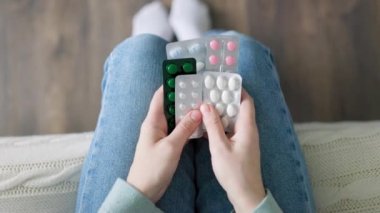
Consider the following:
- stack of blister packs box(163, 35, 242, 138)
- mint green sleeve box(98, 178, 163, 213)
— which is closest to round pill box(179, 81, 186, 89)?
stack of blister packs box(163, 35, 242, 138)

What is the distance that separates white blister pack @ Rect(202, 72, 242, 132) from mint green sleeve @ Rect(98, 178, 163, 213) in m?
0.14

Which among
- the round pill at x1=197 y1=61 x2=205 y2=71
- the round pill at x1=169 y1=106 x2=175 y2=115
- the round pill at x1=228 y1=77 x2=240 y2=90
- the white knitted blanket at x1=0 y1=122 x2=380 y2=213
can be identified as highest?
the round pill at x1=197 y1=61 x2=205 y2=71

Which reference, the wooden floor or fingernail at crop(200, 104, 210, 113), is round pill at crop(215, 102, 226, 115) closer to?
fingernail at crop(200, 104, 210, 113)

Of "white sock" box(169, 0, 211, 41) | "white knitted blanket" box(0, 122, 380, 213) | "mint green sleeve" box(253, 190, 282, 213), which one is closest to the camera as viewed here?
"mint green sleeve" box(253, 190, 282, 213)

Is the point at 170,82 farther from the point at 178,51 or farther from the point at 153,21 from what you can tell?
the point at 153,21

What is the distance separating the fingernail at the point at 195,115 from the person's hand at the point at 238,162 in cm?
1

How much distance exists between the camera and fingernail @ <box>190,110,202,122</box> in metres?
0.54

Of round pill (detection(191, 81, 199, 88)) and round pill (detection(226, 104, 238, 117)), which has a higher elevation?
round pill (detection(191, 81, 199, 88))

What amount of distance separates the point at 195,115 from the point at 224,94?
0.05m

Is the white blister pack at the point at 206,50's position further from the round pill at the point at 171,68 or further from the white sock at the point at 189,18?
the white sock at the point at 189,18

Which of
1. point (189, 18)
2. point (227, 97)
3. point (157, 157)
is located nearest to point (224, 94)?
point (227, 97)

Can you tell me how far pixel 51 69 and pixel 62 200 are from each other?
469 millimetres

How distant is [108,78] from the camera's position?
69 cm

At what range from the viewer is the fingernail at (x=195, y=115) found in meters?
0.54
